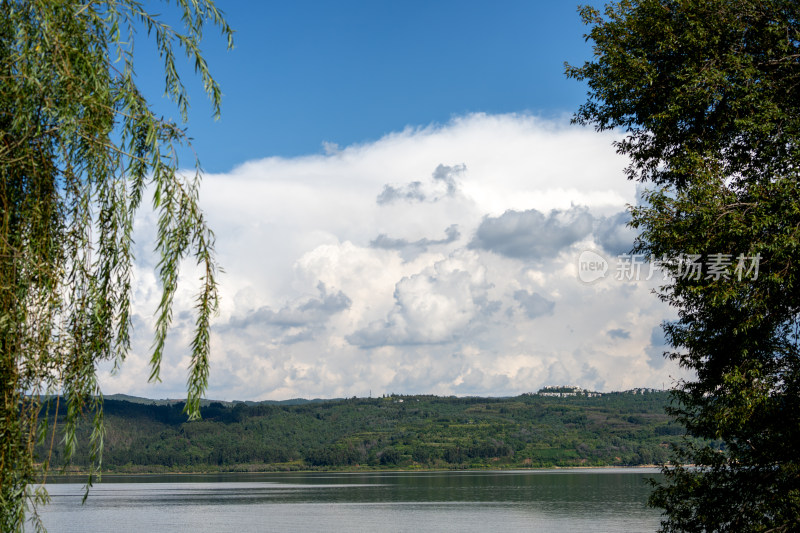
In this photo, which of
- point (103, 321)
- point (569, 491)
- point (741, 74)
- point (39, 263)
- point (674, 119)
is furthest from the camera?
point (569, 491)

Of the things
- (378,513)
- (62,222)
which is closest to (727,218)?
(62,222)

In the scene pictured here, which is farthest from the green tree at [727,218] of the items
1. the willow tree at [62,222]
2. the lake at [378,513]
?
the lake at [378,513]

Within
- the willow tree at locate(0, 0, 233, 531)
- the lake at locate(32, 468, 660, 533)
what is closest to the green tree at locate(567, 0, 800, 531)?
the willow tree at locate(0, 0, 233, 531)

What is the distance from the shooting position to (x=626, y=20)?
698 inches

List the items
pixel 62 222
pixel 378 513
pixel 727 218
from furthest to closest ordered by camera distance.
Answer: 1. pixel 378 513
2. pixel 727 218
3. pixel 62 222

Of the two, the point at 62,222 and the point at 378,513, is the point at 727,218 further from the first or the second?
the point at 378,513

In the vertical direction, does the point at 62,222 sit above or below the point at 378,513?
above

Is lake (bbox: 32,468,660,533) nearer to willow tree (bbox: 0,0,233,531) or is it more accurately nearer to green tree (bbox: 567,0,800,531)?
green tree (bbox: 567,0,800,531)

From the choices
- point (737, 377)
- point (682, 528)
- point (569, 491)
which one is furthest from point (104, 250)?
point (569, 491)

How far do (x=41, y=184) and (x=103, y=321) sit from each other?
176 cm

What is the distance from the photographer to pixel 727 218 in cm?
1459

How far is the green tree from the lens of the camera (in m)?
14.5

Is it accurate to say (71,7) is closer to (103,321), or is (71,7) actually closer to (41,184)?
(41,184)

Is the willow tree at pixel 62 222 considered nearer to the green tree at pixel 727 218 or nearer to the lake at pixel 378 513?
the green tree at pixel 727 218
